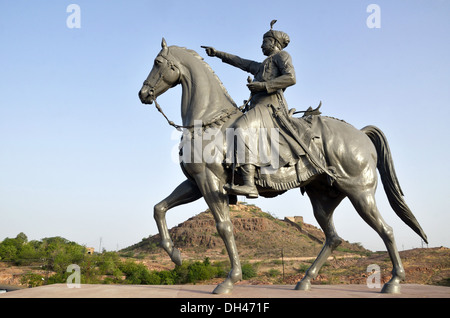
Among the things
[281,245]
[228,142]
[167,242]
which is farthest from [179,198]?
[281,245]

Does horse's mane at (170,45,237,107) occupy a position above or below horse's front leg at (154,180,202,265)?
above

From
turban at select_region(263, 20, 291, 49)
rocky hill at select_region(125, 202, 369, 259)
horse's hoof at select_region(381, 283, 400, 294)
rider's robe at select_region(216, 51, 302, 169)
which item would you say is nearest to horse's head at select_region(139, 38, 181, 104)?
rider's robe at select_region(216, 51, 302, 169)

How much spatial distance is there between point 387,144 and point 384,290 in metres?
2.33

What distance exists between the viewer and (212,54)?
22.0 ft

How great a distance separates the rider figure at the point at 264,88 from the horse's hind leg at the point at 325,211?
1.16 meters

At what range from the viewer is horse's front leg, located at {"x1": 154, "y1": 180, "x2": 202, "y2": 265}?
560 cm

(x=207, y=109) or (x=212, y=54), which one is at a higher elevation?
(x=212, y=54)

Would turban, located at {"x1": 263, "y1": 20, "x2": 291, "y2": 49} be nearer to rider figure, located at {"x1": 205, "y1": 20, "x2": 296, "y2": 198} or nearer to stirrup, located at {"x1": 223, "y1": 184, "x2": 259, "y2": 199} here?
rider figure, located at {"x1": 205, "y1": 20, "x2": 296, "y2": 198}

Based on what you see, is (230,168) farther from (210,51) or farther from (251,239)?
(251,239)

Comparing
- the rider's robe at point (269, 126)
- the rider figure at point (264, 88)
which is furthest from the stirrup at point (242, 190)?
the rider's robe at point (269, 126)

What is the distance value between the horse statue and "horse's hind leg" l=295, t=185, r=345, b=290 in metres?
0.02

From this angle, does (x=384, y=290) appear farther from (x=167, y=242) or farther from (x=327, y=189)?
(x=167, y=242)
